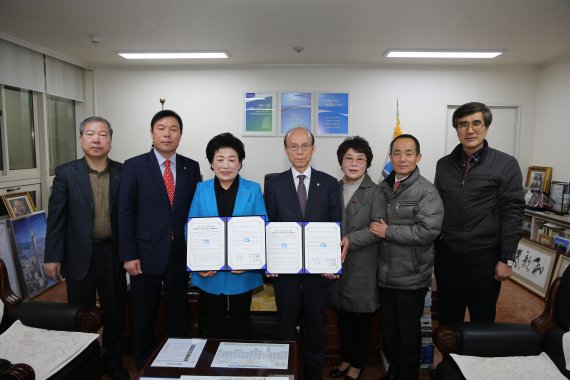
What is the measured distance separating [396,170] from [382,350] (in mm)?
1355

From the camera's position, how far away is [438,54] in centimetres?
446

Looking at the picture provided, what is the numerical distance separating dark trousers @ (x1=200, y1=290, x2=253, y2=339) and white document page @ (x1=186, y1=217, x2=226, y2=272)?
0.28 meters

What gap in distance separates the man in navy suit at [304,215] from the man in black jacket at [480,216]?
2.58ft

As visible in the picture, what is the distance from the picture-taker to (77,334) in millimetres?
1899

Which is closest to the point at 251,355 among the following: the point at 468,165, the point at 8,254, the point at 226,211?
the point at 226,211

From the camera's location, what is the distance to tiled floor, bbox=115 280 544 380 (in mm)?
2418

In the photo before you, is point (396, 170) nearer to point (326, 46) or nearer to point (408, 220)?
point (408, 220)

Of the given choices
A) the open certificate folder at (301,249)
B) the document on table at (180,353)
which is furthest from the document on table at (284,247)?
the document on table at (180,353)

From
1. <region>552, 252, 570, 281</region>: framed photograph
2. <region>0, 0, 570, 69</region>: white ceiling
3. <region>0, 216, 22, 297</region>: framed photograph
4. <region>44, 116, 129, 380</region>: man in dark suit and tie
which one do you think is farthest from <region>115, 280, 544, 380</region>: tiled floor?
<region>0, 0, 570, 69</region>: white ceiling

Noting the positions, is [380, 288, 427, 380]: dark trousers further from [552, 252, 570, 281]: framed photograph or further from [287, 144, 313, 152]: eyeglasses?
[552, 252, 570, 281]: framed photograph

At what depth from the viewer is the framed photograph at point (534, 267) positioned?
3.83 m

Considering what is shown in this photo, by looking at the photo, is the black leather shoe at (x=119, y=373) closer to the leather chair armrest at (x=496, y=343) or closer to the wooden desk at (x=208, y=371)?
the wooden desk at (x=208, y=371)

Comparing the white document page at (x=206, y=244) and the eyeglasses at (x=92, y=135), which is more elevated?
the eyeglasses at (x=92, y=135)

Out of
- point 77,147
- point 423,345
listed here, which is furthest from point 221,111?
point 423,345
